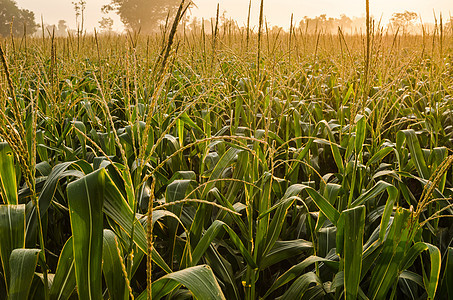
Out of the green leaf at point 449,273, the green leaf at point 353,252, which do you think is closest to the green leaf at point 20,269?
the green leaf at point 353,252

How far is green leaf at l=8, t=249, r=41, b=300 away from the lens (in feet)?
3.17

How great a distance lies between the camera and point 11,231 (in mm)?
1070

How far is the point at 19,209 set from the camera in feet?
3.56

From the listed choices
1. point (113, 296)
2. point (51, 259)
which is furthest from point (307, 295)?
point (51, 259)

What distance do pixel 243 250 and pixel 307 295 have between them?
31 centimetres

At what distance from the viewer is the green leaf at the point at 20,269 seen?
967mm

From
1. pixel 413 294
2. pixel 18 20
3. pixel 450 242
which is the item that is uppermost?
pixel 18 20

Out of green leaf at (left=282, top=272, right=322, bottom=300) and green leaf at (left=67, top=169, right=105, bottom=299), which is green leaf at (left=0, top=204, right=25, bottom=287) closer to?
green leaf at (left=67, top=169, right=105, bottom=299)

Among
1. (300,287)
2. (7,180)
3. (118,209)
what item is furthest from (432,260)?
(7,180)

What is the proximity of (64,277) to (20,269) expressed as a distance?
0.51ft

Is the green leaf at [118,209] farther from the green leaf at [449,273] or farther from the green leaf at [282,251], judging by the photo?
the green leaf at [449,273]

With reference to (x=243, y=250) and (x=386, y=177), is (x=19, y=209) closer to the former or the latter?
(x=243, y=250)

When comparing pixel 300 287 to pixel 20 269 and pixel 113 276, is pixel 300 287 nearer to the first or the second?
pixel 113 276

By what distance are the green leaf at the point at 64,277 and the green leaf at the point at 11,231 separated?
0.13 m
